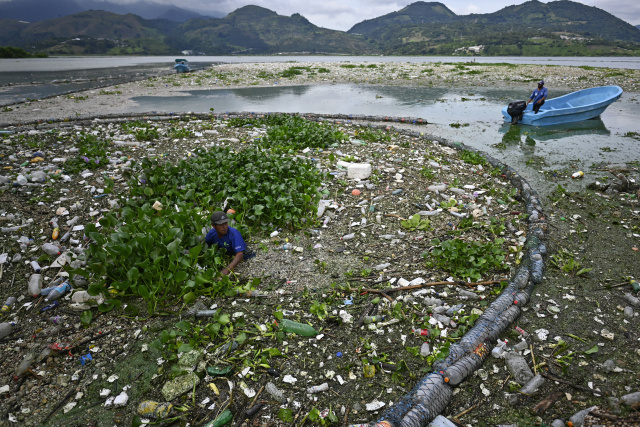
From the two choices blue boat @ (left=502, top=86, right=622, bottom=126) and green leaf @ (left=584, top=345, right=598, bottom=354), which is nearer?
green leaf @ (left=584, top=345, right=598, bottom=354)

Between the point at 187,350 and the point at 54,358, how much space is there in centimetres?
130

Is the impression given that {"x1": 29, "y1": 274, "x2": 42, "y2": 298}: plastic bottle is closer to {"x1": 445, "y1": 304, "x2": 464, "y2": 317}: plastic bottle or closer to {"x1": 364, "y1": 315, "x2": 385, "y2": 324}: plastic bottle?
{"x1": 364, "y1": 315, "x2": 385, "y2": 324}: plastic bottle

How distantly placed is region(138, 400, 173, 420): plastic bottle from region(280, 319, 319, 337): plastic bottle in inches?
46.7

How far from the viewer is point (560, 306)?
3740 mm

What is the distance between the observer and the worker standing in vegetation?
4.20 metres

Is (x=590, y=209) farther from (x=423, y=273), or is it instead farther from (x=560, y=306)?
(x=423, y=273)

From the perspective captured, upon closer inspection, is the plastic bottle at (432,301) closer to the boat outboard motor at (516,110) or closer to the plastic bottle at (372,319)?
the plastic bottle at (372,319)

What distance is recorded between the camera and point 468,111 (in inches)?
586

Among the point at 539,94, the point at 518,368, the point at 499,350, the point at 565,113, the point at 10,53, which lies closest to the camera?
the point at 518,368

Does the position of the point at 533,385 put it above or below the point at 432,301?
below

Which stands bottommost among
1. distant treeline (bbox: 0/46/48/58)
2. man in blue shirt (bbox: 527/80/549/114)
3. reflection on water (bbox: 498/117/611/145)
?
reflection on water (bbox: 498/117/611/145)

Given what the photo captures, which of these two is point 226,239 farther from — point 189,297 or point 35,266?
point 35,266

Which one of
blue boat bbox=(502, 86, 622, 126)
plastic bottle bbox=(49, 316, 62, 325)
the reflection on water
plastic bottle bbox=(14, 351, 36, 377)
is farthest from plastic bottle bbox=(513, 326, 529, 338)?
blue boat bbox=(502, 86, 622, 126)

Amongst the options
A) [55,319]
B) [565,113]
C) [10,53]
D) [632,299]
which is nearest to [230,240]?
[55,319]
